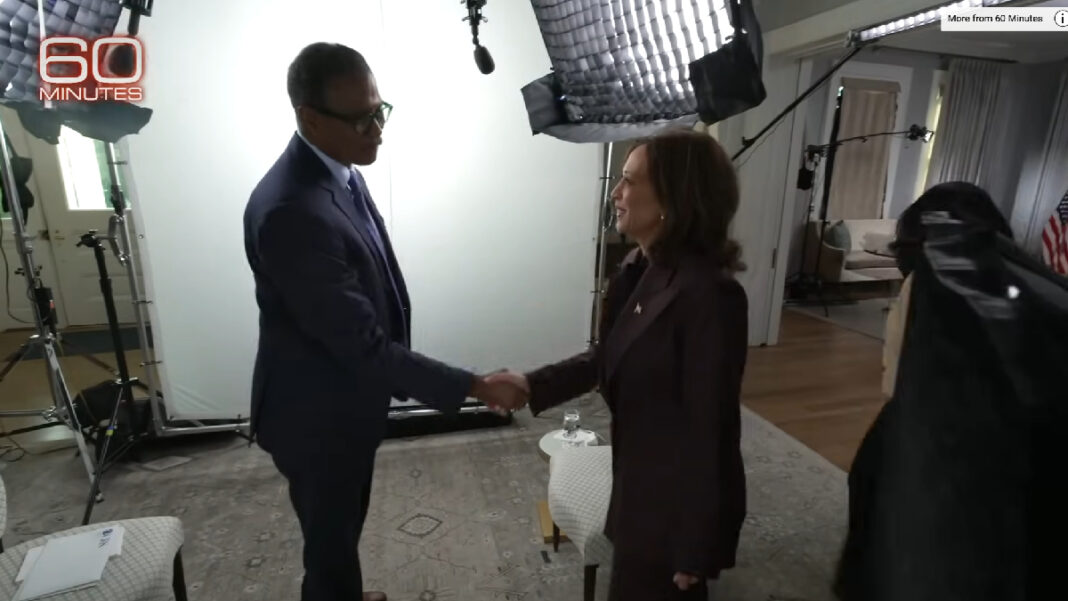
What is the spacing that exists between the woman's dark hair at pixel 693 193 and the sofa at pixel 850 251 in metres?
4.96

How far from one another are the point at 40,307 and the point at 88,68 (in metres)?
1.01

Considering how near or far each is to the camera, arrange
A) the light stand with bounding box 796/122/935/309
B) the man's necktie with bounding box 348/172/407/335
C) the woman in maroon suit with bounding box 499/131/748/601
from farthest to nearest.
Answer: the light stand with bounding box 796/122/935/309
the man's necktie with bounding box 348/172/407/335
the woman in maroon suit with bounding box 499/131/748/601

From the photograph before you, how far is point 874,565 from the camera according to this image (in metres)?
0.38

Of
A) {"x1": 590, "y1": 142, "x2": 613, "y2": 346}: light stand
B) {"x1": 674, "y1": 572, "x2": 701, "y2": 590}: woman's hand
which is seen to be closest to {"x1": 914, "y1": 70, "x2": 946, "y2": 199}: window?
{"x1": 590, "y1": 142, "x2": 613, "y2": 346}: light stand

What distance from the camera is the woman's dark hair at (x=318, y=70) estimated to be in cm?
112

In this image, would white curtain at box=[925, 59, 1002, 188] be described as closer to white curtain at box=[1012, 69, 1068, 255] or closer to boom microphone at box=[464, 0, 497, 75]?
white curtain at box=[1012, 69, 1068, 255]

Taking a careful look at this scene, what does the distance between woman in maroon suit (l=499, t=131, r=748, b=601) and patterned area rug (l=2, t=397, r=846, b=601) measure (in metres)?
0.88

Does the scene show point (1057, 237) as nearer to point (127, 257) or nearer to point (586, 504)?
point (586, 504)

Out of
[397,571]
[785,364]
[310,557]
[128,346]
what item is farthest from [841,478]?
[128,346]

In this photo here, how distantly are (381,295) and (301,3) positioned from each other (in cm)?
161

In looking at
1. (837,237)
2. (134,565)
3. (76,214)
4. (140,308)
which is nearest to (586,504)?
(134,565)

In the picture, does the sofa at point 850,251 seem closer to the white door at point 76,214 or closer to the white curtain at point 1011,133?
the white curtain at point 1011,133

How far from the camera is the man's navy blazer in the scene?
1.09 m

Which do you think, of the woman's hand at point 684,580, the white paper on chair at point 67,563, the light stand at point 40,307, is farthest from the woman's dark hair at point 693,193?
the light stand at point 40,307
